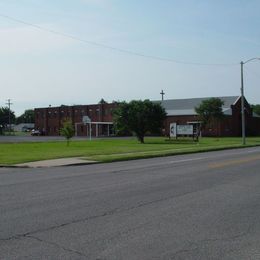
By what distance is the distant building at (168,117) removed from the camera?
287 feet

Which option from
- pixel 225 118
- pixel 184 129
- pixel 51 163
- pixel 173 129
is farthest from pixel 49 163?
pixel 225 118

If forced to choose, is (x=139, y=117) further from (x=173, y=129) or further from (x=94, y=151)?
(x=94, y=151)

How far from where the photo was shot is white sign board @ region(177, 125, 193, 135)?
63.9m

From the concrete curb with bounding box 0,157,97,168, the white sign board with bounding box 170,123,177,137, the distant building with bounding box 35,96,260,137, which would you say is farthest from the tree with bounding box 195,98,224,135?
the concrete curb with bounding box 0,157,97,168

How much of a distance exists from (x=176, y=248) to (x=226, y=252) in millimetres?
671

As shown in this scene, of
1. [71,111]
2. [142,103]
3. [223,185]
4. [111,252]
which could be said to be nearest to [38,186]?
[223,185]

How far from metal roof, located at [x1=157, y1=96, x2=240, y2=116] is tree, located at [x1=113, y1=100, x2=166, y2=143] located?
27.9 metres

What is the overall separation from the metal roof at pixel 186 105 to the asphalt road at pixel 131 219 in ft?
244

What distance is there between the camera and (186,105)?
318ft

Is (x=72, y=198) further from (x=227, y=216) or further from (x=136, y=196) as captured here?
(x=227, y=216)

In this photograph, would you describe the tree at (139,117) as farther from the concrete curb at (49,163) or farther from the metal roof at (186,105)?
the concrete curb at (49,163)

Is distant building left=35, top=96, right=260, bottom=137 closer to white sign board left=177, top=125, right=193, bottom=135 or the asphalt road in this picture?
white sign board left=177, top=125, right=193, bottom=135

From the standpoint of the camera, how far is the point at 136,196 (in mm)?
12148

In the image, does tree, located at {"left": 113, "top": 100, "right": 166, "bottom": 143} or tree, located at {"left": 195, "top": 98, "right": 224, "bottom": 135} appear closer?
tree, located at {"left": 113, "top": 100, "right": 166, "bottom": 143}
